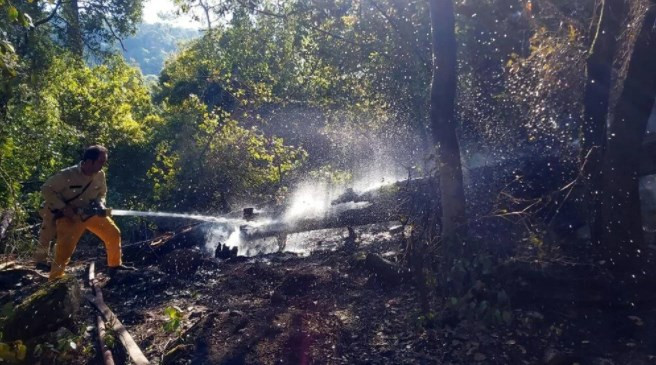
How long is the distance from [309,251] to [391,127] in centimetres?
859

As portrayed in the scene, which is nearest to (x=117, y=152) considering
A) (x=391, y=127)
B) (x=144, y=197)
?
(x=144, y=197)

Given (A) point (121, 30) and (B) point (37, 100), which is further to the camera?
(A) point (121, 30)

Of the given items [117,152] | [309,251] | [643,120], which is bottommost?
[309,251]

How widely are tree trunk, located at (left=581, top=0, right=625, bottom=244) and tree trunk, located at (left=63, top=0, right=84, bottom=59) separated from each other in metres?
19.0

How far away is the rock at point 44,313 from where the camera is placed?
4.67m

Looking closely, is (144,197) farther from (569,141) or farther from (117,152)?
(569,141)

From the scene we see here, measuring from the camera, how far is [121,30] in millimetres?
21516

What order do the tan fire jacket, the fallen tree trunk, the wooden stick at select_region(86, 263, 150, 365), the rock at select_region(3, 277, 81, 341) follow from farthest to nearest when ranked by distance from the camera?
the fallen tree trunk → the tan fire jacket → the rock at select_region(3, 277, 81, 341) → the wooden stick at select_region(86, 263, 150, 365)

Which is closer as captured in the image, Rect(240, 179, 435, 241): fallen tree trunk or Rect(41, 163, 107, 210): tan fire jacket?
Rect(41, 163, 107, 210): tan fire jacket

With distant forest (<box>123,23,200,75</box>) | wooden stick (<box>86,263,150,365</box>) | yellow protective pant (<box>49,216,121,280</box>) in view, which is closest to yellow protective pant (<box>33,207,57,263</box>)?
yellow protective pant (<box>49,216,121,280</box>)

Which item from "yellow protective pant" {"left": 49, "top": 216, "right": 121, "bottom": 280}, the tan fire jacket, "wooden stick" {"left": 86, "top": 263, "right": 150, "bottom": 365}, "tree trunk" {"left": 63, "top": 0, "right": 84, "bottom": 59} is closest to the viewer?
"wooden stick" {"left": 86, "top": 263, "right": 150, "bottom": 365}

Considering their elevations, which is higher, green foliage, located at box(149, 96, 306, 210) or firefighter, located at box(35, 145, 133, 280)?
green foliage, located at box(149, 96, 306, 210)

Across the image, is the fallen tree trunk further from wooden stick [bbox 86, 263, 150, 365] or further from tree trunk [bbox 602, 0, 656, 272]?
wooden stick [bbox 86, 263, 150, 365]

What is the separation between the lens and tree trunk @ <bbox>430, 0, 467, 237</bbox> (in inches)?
238
